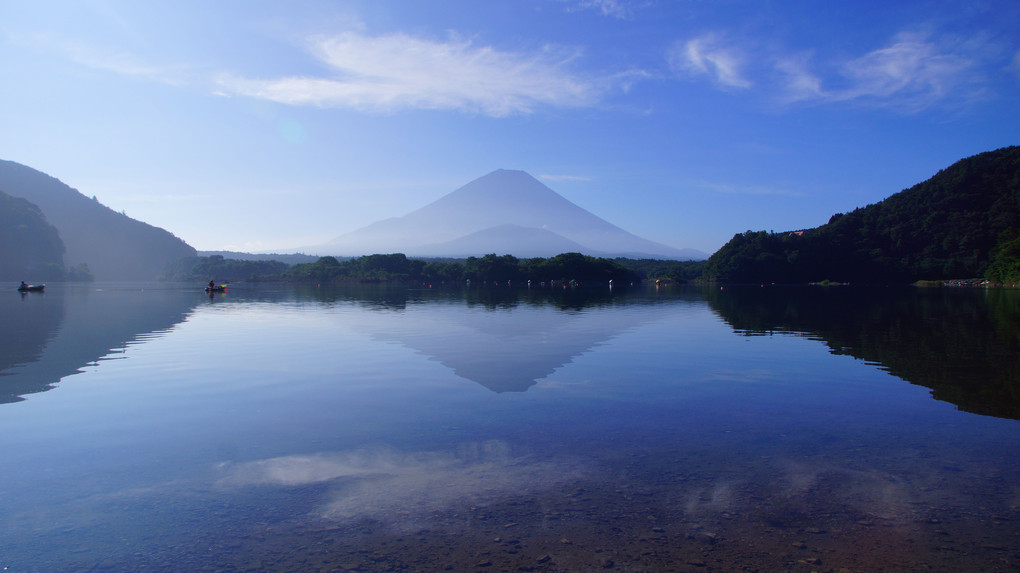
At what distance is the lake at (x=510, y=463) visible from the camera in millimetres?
5648

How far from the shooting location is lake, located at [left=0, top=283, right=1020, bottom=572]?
18.5 feet

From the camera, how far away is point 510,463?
26.8ft

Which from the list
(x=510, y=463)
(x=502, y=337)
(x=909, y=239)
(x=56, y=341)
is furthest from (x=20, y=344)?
(x=909, y=239)

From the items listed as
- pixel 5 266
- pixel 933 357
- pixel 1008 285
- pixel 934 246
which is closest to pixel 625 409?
pixel 933 357

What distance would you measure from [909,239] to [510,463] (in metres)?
175

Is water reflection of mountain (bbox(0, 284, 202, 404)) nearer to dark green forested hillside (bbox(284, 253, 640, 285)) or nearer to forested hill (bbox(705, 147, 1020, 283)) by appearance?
dark green forested hillside (bbox(284, 253, 640, 285))

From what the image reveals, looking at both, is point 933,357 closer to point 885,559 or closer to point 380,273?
point 885,559

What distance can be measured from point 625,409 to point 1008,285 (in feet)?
421

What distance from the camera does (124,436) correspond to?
9727 mm

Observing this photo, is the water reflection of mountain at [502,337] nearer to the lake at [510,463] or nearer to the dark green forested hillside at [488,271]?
the lake at [510,463]

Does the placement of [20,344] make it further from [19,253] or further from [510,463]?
[19,253]

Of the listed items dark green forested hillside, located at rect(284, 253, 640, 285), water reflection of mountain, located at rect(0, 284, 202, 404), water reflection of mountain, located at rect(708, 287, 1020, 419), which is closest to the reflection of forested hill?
water reflection of mountain, located at rect(0, 284, 202, 404)

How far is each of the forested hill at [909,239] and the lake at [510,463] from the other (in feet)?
473

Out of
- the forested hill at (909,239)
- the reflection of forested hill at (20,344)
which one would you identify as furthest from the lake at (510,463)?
the forested hill at (909,239)
